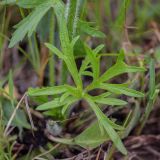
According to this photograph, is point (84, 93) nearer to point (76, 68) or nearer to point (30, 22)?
point (76, 68)

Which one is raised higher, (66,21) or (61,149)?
(66,21)

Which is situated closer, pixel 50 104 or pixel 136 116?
pixel 50 104

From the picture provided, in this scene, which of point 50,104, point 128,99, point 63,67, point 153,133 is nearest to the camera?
point 50,104

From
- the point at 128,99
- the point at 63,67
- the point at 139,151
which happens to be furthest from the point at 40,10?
the point at 139,151

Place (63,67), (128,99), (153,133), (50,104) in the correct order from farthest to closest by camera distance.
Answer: (153,133)
(128,99)
(63,67)
(50,104)

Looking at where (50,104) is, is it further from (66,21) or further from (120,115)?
(120,115)

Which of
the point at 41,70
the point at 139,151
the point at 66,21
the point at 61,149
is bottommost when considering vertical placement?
the point at 139,151

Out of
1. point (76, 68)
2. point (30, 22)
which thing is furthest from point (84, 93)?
point (30, 22)

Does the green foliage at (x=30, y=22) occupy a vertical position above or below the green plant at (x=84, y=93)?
above

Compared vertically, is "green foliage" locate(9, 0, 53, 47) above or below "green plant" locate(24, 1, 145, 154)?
above

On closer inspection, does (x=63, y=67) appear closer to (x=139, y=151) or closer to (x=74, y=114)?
(x=74, y=114)
